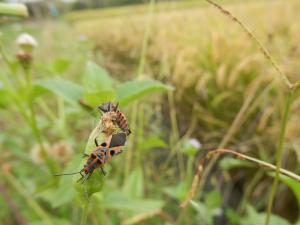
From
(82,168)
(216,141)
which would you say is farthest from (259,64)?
(82,168)

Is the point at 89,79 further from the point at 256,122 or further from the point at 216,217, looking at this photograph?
the point at 256,122

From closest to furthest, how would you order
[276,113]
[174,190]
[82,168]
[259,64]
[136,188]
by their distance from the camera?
[82,168], [136,188], [174,190], [276,113], [259,64]

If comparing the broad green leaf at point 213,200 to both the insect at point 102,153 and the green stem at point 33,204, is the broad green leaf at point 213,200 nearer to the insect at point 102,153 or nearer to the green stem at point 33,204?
the green stem at point 33,204

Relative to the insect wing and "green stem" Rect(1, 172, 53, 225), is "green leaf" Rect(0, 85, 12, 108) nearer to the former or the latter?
"green stem" Rect(1, 172, 53, 225)

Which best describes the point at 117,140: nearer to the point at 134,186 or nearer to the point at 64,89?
the point at 64,89

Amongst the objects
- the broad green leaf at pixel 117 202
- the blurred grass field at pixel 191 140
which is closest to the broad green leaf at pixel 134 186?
the blurred grass field at pixel 191 140

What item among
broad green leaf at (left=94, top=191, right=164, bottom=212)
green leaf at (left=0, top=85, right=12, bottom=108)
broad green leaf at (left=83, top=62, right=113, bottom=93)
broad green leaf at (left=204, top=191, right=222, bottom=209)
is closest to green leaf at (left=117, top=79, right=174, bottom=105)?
broad green leaf at (left=83, top=62, right=113, bottom=93)
